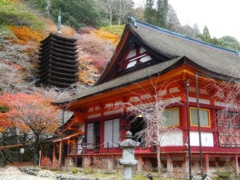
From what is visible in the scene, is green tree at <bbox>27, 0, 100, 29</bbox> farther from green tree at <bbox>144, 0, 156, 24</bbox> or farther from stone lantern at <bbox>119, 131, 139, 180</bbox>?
stone lantern at <bbox>119, 131, 139, 180</bbox>

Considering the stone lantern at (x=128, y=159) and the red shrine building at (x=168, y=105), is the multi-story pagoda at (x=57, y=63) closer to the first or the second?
the red shrine building at (x=168, y=105)

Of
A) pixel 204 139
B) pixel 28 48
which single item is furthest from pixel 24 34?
pixel 204 139

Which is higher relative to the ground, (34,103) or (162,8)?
(162,8)

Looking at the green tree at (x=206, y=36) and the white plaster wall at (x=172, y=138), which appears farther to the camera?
the green tree at (x=206, y=36)

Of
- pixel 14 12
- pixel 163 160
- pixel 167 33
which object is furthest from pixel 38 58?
pixel 163 160

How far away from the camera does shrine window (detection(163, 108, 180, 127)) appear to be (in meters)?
11.4

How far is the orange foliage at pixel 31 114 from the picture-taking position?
1841 cm

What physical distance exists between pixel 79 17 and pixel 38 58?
709 inches

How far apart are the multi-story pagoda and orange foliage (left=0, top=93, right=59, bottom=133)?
13449 mm

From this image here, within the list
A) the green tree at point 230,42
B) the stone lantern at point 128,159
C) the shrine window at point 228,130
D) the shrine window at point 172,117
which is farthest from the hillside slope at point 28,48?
the green tree at point 230,42

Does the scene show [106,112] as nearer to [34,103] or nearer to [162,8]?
[34,103]

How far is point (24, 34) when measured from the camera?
34625 mm

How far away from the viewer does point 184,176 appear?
9.69 metres

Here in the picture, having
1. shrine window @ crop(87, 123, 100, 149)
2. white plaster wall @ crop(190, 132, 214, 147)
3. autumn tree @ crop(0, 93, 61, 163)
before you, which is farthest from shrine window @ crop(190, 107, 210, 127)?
autumn tree @ crop(0, 93, 61, 163)
